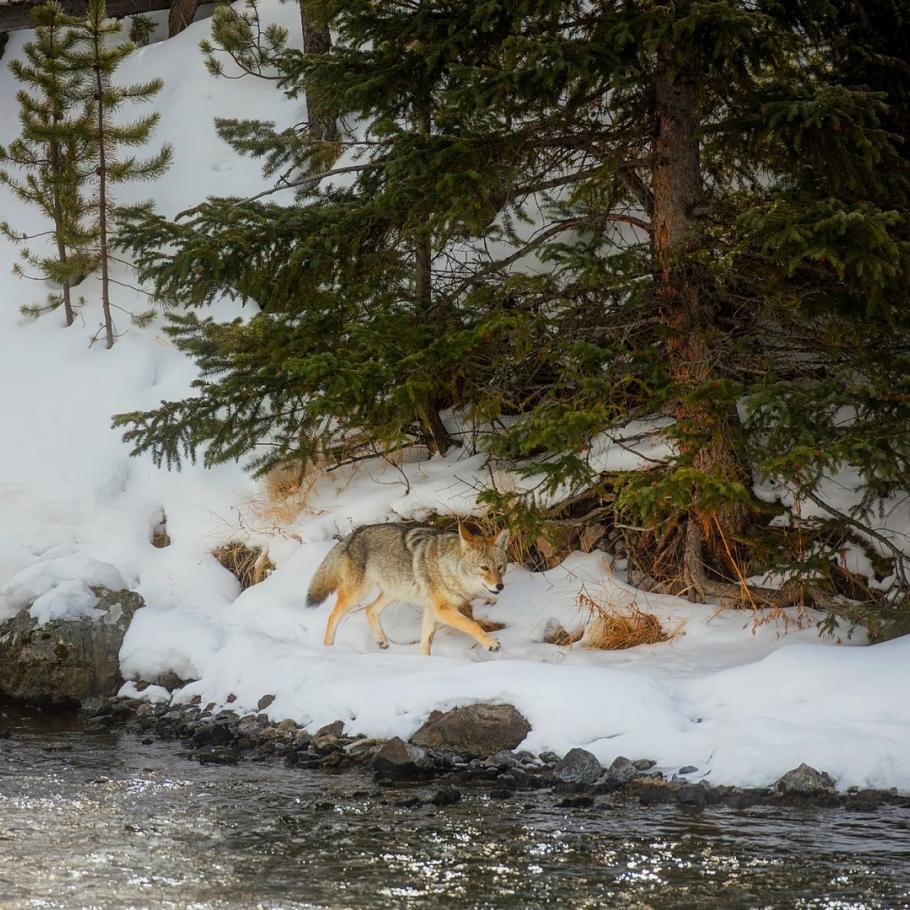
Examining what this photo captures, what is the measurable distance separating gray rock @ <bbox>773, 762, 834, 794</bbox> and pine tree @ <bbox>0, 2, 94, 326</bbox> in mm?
12268

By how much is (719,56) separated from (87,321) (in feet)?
37.8

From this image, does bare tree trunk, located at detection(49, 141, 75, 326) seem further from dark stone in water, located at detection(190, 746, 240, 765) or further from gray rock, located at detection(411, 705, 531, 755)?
gray rock, located at detection(411, 705, 531, 755)

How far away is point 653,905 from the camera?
4910 millimetres

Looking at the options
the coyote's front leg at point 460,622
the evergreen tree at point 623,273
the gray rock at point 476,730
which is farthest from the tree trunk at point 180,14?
the gray rock at point 476,730

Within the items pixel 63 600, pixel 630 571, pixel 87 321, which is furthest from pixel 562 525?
pixel 87 321

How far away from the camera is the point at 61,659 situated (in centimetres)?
999

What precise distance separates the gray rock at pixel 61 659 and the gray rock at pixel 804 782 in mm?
6242

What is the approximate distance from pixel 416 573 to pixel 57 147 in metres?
9.94

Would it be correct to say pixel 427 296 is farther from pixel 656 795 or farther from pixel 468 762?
pixel 656 795

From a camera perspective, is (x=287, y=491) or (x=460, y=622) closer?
(x=460, y=622)

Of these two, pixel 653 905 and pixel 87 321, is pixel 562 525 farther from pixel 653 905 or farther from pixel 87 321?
pixel 87 321

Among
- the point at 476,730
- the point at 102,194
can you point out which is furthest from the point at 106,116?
the point at 476,730

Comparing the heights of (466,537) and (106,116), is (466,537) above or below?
below

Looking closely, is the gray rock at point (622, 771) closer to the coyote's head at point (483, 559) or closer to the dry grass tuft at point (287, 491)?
the coyote's head at point (483, 559)
